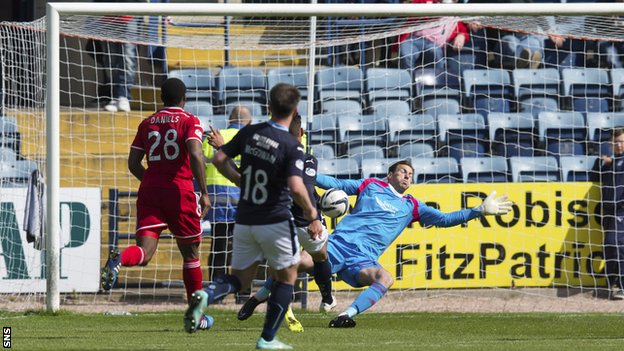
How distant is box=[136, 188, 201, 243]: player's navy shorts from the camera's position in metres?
8.85

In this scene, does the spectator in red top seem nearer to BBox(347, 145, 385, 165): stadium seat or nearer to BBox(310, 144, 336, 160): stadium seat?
BBox(347, 145, 385, 165): stadium seat

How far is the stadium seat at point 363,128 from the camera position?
545 inches

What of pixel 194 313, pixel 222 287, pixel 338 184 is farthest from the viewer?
pixel 338 184

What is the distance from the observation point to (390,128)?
13836 millimetres

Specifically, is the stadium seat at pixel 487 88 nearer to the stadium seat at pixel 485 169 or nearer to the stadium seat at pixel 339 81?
the stadium seat at pixel 485 169

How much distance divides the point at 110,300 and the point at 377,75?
470cm

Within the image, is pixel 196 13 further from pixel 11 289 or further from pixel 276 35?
pixel 11 289

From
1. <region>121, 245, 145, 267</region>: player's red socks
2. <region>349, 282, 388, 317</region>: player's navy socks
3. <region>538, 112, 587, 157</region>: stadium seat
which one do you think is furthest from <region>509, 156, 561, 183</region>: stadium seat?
<region>121, 245, 145, 267</region>: player's red socks

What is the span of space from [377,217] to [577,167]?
4256mm

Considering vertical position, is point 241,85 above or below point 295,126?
above

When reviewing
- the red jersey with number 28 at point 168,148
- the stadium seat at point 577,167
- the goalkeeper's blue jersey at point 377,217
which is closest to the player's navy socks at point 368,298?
the goalkeeper's blue jersey at point 377,217

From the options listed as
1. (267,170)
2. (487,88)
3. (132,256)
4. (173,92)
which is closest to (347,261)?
(132,256)

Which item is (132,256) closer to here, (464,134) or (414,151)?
(414,151)

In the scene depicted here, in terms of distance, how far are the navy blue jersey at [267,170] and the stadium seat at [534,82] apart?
8372 millimetres
